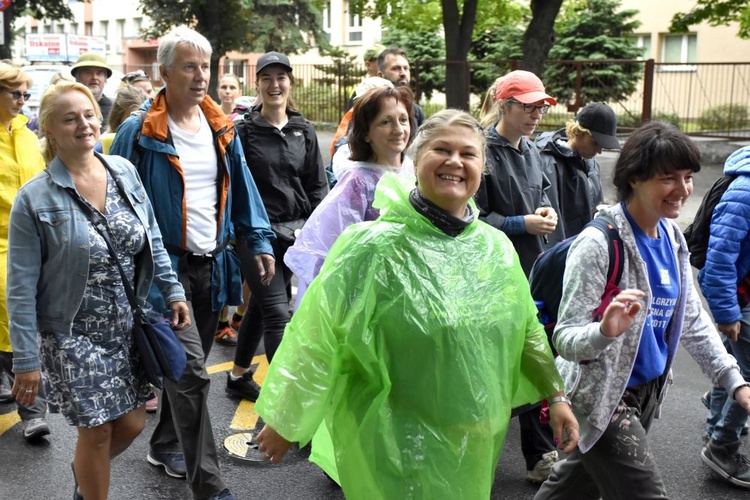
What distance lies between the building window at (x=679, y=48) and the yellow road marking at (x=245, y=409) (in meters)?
27.0

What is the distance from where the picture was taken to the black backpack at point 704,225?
4.48 m

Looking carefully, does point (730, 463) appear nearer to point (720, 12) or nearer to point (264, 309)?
point (264, 309)

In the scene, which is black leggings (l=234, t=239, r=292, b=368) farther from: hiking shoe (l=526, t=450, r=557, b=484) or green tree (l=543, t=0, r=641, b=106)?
green tree (l=543, t=0, r=641, b=106)

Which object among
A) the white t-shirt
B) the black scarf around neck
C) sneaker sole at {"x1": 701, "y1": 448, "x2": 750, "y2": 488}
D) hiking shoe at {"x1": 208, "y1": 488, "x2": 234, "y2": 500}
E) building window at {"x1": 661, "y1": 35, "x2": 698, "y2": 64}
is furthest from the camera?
building window at {"x1": 661, "y1": 35, "x2": 698, "y2": 64}

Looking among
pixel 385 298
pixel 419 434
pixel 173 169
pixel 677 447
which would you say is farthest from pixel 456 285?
pixel 677 447

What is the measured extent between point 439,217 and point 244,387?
3.35 meters

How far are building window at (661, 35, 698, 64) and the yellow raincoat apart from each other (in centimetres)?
2816

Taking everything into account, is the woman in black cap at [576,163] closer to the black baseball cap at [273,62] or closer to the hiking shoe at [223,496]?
the black baseball cap at [273,62]

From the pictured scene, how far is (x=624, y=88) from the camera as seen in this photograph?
65.3 ft

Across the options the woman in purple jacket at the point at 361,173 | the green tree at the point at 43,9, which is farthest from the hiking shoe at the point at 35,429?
the green tree at the point at 43,9

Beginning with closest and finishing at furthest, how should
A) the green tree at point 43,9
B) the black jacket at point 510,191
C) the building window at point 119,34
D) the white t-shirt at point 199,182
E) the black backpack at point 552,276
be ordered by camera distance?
the black backpack at point 552,276 → the white t-shirt at point 199,182 → the black jacket at point 510,191 → the green tree at point 43,9 → the building window at point 119,34

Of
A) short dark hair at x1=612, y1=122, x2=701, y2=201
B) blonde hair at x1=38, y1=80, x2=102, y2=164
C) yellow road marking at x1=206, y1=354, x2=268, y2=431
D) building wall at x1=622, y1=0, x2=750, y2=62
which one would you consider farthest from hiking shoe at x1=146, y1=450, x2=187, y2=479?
building wall at x1=622, y1=0, x2=750, y2=62

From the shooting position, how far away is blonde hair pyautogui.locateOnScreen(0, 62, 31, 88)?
16.6ft

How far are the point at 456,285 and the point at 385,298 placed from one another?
22 centimetres
